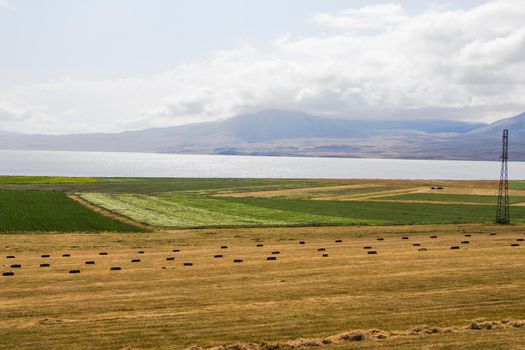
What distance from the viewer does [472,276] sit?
1187 inches

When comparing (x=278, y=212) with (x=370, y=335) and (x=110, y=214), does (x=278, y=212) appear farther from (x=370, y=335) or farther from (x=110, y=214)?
(x=370, y=335)

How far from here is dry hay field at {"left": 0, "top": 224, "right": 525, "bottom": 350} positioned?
19.5m

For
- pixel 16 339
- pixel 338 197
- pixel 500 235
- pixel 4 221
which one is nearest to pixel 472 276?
pixel 16 339

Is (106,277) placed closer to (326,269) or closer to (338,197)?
(326,269)

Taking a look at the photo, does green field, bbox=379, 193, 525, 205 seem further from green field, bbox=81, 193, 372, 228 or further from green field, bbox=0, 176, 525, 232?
green field, bbox=81, 193, 372, 228

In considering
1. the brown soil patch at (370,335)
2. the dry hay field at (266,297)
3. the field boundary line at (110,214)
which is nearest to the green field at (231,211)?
the field boundary line at (110,214)

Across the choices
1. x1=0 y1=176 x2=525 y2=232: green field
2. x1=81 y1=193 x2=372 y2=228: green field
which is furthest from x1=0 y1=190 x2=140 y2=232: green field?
x1=81 y1=193 x2=372 y2=228: green field

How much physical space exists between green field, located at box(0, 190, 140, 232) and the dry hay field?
15188 mm

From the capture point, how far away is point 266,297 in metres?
25.9

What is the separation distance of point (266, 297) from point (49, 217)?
51336 millimetres

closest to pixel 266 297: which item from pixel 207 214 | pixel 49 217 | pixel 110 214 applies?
pixel 49 217

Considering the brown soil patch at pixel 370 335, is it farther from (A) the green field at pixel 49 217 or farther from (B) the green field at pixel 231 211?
(B) the green field at pixel 231 211

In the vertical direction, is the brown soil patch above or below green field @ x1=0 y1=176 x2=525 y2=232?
below

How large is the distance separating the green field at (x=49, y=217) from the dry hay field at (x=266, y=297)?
15.2m
